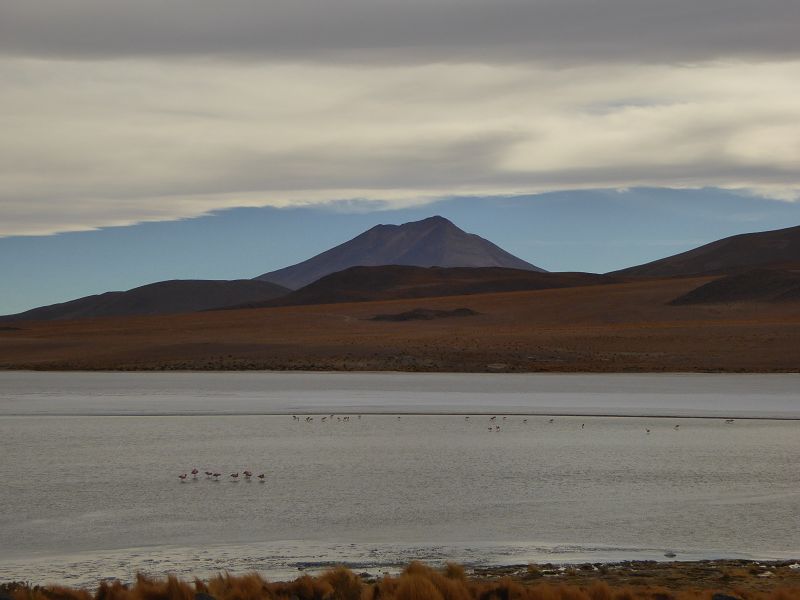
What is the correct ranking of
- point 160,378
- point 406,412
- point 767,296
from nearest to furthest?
point 406,412
point 160,378
point 767,296

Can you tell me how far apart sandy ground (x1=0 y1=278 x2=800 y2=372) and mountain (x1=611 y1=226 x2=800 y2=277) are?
81.6m

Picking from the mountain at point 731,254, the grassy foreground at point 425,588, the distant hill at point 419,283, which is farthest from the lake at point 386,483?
the mountain at point 731,254

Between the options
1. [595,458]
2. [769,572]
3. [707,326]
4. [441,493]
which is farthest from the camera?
[707,326]

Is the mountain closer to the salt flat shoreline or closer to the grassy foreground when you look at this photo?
the salt flat shoreline

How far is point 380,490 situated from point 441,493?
2.73 feet

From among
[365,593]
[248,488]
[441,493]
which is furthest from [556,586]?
[248,488]

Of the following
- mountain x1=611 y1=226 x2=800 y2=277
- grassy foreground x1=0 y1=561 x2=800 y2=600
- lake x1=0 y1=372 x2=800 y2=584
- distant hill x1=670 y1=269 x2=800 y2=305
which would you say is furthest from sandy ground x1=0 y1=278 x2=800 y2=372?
mountain x1=611 y1=226 x2=800 y2=277

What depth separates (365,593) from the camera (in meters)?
8.84

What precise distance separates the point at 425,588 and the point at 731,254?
171145 millimetres

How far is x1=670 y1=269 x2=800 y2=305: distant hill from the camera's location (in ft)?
270

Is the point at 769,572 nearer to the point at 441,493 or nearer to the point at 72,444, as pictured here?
the point at 441,493

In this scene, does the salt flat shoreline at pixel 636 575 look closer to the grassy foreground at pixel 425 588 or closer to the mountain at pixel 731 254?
the grassy foreground at pixel 425 588

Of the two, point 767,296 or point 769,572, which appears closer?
point 769,572

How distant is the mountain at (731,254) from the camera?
543ft
